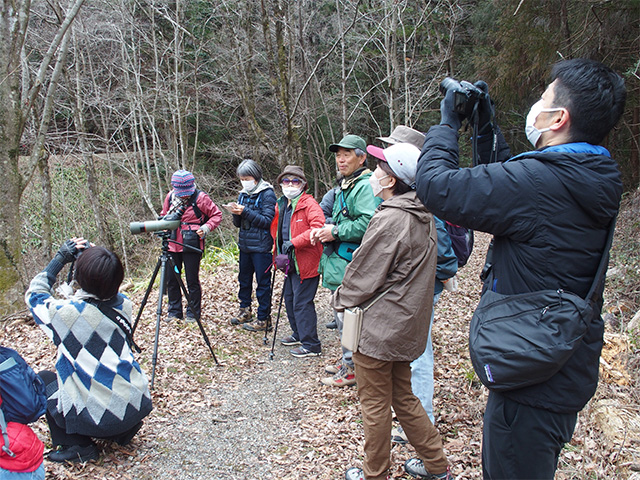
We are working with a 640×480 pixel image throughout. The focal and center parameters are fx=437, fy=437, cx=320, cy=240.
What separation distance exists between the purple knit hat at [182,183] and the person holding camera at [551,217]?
4.41 meters

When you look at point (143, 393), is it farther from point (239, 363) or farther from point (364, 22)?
point (364, 22)

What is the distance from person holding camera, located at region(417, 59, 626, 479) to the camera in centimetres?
163

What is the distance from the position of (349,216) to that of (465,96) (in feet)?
7.38

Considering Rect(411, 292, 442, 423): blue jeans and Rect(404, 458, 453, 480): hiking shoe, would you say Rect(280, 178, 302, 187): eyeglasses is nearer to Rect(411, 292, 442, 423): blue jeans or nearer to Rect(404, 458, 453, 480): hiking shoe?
Rect(411, 292, 442, 423): blue jeans

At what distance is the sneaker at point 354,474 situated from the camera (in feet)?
9.53

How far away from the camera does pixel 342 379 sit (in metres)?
4.49

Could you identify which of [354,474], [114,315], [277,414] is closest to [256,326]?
[277,414]

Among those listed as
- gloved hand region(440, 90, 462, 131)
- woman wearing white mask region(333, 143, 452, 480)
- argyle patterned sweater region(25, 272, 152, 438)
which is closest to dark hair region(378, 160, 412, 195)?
woman wearing white mask region(333, 143, 452, 480)

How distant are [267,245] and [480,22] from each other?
14693mm

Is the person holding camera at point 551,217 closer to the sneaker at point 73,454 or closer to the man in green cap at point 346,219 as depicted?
the man in green cap at point 346,219

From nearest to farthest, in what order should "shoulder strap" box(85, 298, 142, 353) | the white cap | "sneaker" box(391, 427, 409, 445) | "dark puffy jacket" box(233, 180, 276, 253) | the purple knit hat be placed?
1. the white cap
2. "shoulder strap" box(85, 298, 142, 353)
3. "sneaker" box(391, 427, 409, 445)
4. the purple knit hat
5. "dark puffy jacket" box(233, 180, 276, 253)

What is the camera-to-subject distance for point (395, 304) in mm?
2537

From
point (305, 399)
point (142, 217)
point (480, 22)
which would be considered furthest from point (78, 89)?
point (480, 22)

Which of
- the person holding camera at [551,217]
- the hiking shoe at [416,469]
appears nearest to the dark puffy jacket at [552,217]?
the person holding camera at [551,217]
